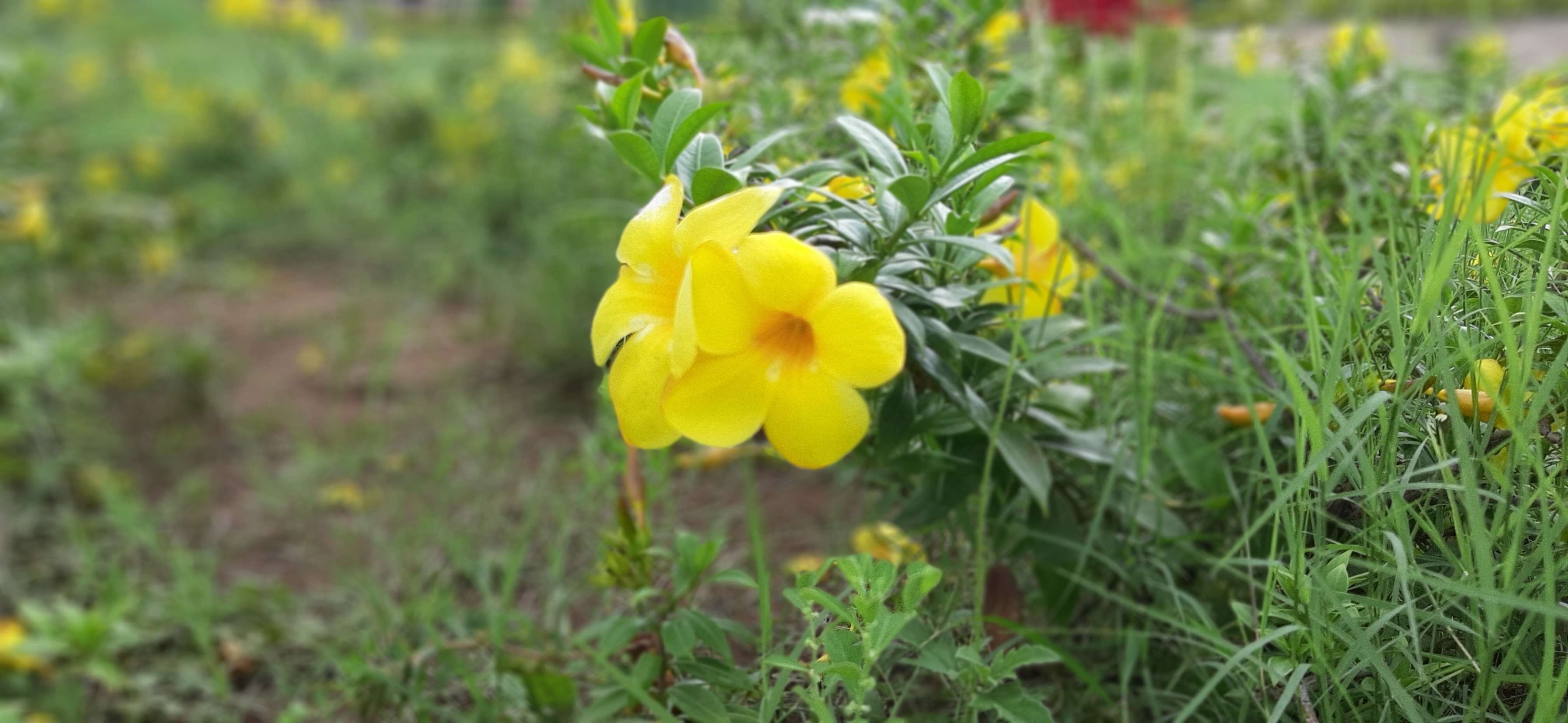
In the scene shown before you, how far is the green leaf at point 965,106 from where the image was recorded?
801mm

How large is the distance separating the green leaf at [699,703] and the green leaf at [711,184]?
16.3 inches

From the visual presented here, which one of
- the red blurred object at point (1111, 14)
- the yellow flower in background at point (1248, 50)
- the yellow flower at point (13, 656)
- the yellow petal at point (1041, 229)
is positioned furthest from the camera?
the red blurred object at point (1111, 14)

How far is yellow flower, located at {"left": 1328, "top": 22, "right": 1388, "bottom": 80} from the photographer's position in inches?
64.1

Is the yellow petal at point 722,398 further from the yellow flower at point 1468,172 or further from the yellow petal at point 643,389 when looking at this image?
the yellow flower at point 1468,172

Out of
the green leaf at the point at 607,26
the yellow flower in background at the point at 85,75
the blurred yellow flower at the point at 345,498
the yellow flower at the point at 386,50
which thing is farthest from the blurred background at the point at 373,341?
the yellow flower at the point at 386,50

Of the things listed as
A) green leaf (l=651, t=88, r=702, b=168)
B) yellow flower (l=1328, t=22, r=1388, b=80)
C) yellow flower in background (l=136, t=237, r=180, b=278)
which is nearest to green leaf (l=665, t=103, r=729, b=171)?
green leaf (l=651, t=88, r=702, b=168)

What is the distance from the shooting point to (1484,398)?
72 cm

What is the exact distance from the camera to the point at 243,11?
4547 mm

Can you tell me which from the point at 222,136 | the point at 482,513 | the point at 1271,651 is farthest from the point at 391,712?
the point at 222,136

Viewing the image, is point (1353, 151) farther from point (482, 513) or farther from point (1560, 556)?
point (482, 513)

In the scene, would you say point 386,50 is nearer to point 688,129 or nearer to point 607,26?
point 607,26

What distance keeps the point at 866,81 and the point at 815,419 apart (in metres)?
0.86

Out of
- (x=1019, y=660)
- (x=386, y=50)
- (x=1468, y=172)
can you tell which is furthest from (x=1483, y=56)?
(x=386, y=50)

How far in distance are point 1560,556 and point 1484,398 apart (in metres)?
0.12
